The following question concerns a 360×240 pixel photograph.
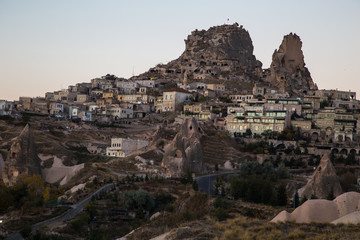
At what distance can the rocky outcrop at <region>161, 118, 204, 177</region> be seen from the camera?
5903cm

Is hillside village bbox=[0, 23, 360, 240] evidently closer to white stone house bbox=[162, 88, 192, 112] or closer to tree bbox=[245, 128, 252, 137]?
tree bbox=[245, 128, 252, 137]

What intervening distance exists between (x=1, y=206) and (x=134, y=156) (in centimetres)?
2022

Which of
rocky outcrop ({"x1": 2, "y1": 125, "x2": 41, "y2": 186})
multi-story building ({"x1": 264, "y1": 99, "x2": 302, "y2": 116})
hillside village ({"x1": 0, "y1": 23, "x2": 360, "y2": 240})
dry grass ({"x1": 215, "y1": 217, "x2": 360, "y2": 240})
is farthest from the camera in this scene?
multi-story building ({"x1": 264, "y1": 99, "x2": 302, "y2": 116})

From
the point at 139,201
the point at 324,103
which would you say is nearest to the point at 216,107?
the point at 324,103

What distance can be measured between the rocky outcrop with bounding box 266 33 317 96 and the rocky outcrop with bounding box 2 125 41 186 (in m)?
63.7

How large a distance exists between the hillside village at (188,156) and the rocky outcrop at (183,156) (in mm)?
139

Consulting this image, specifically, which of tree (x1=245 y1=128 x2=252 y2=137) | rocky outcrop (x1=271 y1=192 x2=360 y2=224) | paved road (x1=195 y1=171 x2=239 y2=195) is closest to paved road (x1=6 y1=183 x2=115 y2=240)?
paved road (x1=195 y1=171 x2=239 y2=195)

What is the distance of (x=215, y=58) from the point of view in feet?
432

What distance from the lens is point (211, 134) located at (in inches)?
3012

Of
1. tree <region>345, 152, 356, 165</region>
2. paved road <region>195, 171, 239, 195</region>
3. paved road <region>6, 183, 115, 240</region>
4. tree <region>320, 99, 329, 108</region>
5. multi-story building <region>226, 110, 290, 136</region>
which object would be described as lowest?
paved road <region>6, 183, 115, 240</region>

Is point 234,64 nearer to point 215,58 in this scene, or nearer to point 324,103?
point 215,58

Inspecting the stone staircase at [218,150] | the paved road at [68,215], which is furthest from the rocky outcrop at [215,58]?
the paved road at [68,215]

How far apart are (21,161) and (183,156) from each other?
1643cm

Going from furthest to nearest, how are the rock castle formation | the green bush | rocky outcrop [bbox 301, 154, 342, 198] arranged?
the rock castle formation, rocky outcrop [bbox 301, 154, 342, 198], the green bush
